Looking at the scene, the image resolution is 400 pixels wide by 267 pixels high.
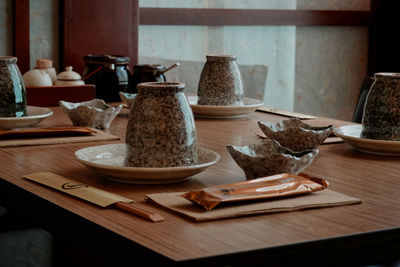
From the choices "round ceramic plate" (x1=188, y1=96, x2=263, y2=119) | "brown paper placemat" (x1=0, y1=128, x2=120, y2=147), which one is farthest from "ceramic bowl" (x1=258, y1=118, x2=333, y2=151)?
"round ceramic plate" (x1=188, y1=96, x2=263, y2=119)

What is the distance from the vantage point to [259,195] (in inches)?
37.2

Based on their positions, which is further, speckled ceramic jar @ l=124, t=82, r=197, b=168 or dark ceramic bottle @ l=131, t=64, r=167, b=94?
dark ceramic bottle @ l=131, t=64, r=167, b=94

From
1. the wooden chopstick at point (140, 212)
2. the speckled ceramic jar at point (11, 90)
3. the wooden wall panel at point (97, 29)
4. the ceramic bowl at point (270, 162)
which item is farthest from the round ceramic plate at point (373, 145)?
the wooden wall panel at point (97, 29)

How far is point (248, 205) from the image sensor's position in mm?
934

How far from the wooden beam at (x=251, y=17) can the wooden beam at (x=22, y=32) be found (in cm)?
87

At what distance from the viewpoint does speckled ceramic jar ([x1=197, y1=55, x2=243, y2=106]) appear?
188 cm

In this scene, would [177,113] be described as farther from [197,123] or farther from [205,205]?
[197,123]

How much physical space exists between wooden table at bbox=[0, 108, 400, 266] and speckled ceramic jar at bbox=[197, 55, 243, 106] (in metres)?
0.67

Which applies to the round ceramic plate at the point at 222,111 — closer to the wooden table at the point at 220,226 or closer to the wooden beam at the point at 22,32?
the wooden table at the point at 220,226

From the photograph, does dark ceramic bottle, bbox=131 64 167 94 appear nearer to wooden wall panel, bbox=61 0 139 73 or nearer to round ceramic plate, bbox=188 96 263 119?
round ceramic plate, bbox=188 96 263 119

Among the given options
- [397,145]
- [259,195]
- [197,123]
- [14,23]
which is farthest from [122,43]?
[259,195]

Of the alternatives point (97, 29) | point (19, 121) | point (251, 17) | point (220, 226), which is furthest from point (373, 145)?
point (251, 17)

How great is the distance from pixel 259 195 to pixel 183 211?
117 mm

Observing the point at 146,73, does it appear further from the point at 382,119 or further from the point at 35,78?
the point at 382,119
